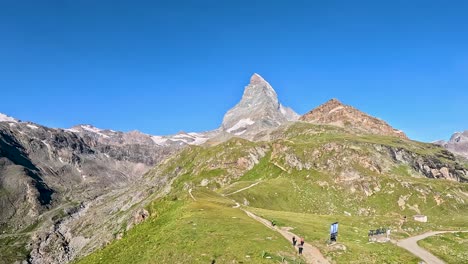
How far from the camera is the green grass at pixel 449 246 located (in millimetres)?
52188

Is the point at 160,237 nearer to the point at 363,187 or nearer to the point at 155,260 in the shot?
the point at 155,260

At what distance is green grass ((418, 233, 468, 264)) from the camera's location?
52.2 metres

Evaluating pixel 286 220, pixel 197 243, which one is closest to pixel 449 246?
pixel 286 220

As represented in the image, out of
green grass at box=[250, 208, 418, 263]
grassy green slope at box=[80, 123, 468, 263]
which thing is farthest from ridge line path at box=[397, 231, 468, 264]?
grassy green slope at box=[80, 123, 468, 263]

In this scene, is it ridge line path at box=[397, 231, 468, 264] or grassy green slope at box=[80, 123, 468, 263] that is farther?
ridge line path at box=[397, 231, 468, 264]

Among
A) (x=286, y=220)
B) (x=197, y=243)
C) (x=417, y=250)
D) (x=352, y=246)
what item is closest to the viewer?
(x=197, y=243)

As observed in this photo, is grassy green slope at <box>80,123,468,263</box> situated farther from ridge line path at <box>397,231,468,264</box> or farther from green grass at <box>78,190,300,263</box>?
ridge line path at <box>397,231,468,264</box>

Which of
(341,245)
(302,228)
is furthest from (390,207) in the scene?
(341,245)

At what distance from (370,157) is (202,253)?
16622cm

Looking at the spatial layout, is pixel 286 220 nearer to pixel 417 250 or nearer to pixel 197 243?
pixel 417 250

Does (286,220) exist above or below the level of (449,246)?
above

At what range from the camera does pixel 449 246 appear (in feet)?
194

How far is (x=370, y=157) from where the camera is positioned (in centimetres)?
19438

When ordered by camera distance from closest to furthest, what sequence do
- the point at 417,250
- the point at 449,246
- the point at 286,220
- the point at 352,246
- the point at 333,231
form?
1. the point at 352,246
2. the point at 333,231
3. the point at 417,250
4. the point at 449,246
5. the point at 286,220
